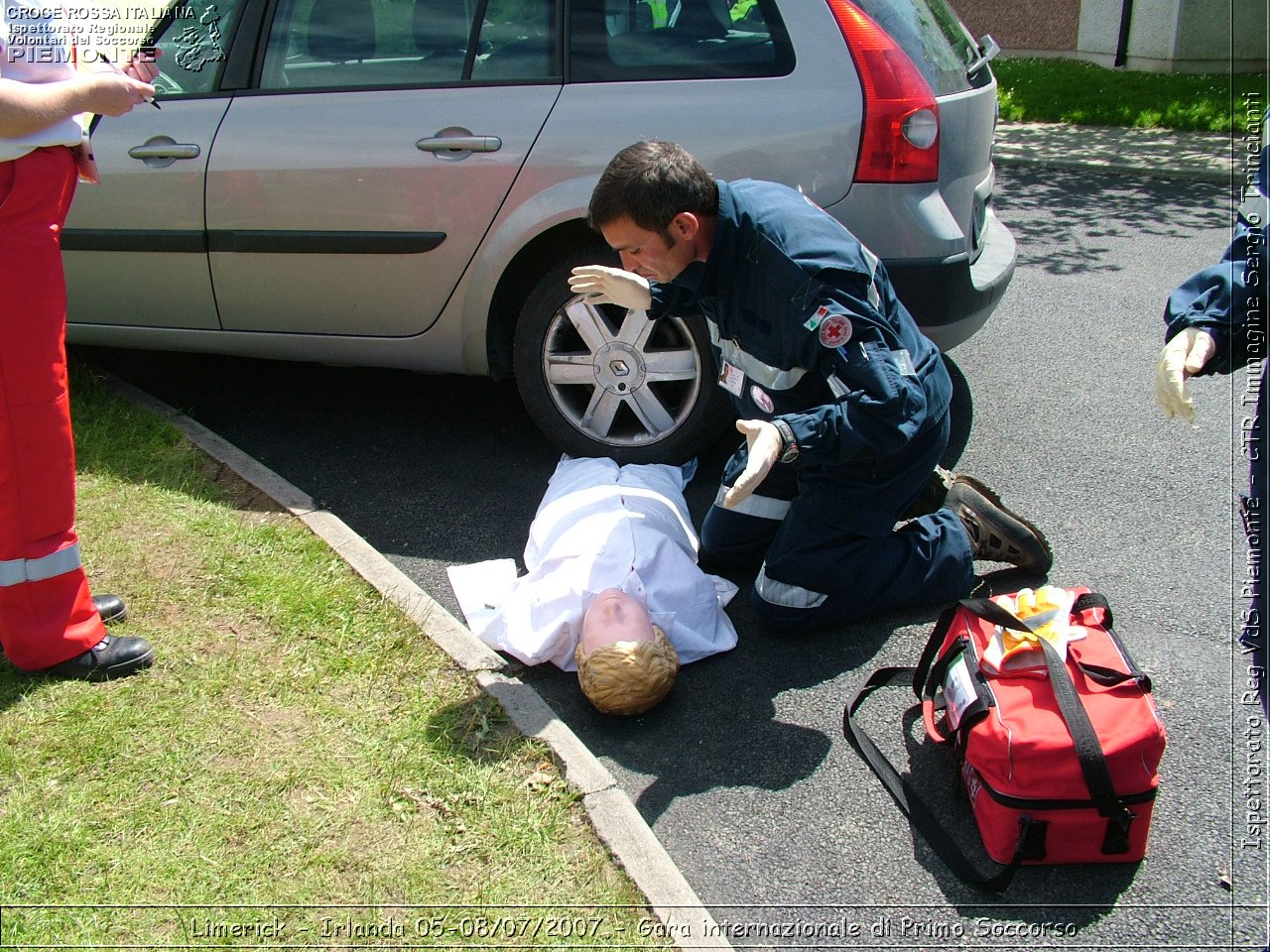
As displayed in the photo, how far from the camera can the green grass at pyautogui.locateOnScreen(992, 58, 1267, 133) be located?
10562 millimetres

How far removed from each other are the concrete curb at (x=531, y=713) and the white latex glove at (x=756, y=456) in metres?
0.71

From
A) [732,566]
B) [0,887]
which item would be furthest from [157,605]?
[732,566]

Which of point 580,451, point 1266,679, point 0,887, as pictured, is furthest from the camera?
point 580,451

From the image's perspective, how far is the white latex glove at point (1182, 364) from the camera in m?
2.00

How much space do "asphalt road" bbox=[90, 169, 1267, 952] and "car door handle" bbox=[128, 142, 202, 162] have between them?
3.70ft

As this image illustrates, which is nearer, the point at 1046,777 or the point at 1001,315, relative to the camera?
the point at 1046,777

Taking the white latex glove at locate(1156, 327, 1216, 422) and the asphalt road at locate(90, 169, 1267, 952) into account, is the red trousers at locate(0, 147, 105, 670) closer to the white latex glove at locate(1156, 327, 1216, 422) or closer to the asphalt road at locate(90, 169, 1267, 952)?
the asphalt road at locate(90, 169, 1267, 952)

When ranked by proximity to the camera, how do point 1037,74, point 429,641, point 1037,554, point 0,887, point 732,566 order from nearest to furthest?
point 0,887
point 429,641
point 1037,554
point 732,566
point 1037,74

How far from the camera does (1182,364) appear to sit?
79.4 inches

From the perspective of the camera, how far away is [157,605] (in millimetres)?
3324

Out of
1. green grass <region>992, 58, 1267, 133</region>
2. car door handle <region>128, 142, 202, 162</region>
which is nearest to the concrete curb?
car door handle <region>128, 142, 202, 162</region>

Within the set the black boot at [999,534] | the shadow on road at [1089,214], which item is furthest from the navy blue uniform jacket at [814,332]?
the shadow on road at [1089,214]

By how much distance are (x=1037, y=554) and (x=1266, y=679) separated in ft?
4.70

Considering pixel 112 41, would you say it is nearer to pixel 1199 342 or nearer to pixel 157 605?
pixel 157 605
